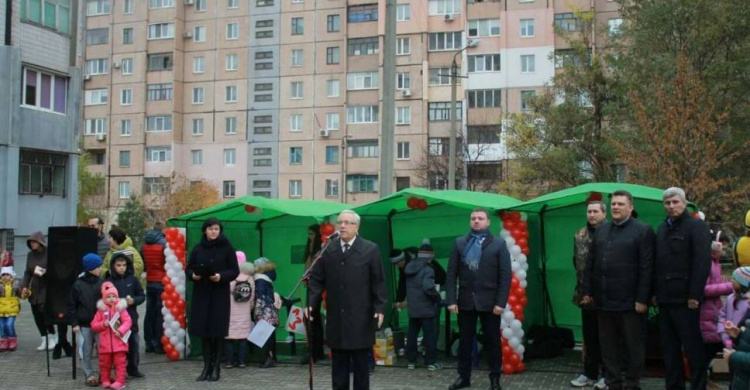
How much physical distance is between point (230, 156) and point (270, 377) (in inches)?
1946

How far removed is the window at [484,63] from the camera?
51.8 m

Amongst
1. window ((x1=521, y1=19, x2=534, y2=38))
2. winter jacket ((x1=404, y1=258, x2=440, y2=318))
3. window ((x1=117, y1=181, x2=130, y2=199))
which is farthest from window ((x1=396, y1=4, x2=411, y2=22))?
winter jacket ((x1=404, y1=258, x2=440, y2=318))

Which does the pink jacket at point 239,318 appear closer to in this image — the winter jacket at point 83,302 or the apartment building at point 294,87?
the winter jacket at point 83,302

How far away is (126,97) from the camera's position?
60094 millimetres

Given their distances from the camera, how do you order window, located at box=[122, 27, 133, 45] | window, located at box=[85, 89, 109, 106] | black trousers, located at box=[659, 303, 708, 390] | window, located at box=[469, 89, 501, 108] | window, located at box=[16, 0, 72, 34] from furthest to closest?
window, located at box=[85, 89, 109, 106], window, located at box=[122, 27, 133, 45], window, located at box=[469, 89, 501, 108], window, located at box=[16, 0, 72, 34], black trousers, located at box=[659, 303, 708, 390]

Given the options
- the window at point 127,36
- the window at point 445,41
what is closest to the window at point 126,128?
the window at point 127,36

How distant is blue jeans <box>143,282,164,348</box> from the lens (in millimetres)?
12875

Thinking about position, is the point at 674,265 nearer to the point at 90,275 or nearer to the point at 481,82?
the point at 90,275

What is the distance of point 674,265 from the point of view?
816 cm

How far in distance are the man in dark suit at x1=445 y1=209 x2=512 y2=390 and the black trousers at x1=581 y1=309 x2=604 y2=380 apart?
1.10 metres

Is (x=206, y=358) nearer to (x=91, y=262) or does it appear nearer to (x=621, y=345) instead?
(x=91, y=262)

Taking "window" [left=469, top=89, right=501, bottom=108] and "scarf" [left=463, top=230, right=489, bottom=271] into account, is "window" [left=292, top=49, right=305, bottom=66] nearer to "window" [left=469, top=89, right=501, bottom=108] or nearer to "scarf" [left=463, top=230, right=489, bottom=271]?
"window" [left=469, top=89, right=501, bottom=108]

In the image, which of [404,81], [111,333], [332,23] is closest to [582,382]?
[111,333]

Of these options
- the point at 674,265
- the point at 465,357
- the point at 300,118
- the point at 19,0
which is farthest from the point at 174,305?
the point at 300,118
